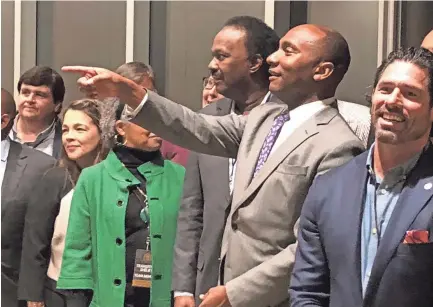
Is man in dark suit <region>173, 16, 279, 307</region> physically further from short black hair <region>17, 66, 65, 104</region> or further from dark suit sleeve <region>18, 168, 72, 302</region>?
short black hair <region>17, 66, 65, 104</region>

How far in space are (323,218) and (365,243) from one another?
0.34 feet

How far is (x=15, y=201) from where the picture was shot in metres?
2.89

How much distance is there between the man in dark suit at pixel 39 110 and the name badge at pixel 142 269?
0.77 meters

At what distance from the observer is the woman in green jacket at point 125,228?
2.53 metres

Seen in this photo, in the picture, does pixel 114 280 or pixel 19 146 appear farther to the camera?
pixel 19 146

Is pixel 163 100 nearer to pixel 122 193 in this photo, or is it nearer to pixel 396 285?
pixel 122 193

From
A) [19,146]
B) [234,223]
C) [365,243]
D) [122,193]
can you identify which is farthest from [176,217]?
[365,243]

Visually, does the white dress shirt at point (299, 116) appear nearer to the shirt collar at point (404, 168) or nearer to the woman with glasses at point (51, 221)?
the shirt collar at point (404, 168)

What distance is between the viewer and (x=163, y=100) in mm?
2066

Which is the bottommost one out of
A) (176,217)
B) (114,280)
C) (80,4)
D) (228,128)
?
(114,280)

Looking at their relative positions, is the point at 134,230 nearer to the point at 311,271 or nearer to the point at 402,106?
the point at 311,271

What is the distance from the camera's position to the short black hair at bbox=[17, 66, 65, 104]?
10.4 ft

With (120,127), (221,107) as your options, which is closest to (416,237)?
(221,107)

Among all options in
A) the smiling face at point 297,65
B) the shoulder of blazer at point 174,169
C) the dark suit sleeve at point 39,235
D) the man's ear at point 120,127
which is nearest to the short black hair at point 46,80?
the dark suit sleeve at point 39,235
